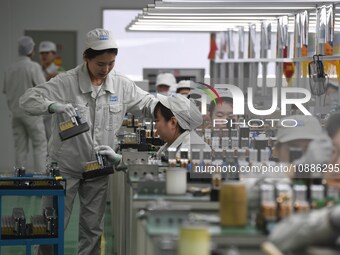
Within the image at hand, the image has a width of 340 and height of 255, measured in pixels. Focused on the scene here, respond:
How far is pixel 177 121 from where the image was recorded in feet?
18.6

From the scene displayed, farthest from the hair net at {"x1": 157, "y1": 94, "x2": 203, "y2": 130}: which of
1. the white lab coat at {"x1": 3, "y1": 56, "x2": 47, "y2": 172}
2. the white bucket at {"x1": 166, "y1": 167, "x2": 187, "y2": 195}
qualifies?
the white lab coat at {"x1": 3, "y1": 56, "x2": 47, "y2": 172}

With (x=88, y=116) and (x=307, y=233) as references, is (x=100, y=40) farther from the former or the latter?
(x=307, y=233)

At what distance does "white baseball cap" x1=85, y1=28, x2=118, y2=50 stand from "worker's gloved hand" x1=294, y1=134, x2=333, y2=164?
2086 millimetres

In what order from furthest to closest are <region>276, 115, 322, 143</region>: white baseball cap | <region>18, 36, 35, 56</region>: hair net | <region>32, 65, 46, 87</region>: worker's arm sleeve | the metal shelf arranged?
<region>18, 36, 35, 56</region>: hair net, <region>32, 65, 46, 87</region>: worker's arm sleeve, the metal shelf, <region>276, 115, 322, 143</region>: white baseball cap

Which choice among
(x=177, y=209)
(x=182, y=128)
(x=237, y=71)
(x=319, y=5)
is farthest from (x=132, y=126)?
(x=177, y=209)

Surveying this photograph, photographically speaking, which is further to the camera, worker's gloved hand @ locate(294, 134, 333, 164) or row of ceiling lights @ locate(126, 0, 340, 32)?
row of ceiling lights @ locate(126, 0, 340, 32)

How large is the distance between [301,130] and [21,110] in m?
6.87

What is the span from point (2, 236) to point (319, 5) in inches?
131

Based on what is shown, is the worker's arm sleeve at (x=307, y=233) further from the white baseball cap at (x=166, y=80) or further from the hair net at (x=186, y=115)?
the white baseball cap at (x=166, y=80)

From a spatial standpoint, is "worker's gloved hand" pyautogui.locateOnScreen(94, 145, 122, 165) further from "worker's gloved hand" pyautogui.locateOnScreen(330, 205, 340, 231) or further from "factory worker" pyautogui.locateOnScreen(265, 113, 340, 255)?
"worker's gloved hand" pyautogui.locateOnScreen(330, 205, 340, 231)

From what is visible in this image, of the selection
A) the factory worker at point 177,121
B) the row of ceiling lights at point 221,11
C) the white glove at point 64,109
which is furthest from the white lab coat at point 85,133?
the row of ceiling lights at point 221,11

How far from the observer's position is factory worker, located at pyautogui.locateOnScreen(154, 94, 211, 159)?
5613 millimetres

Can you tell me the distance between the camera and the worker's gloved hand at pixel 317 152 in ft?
13.4

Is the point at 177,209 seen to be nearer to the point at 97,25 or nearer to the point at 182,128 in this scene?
the point at 182,128
